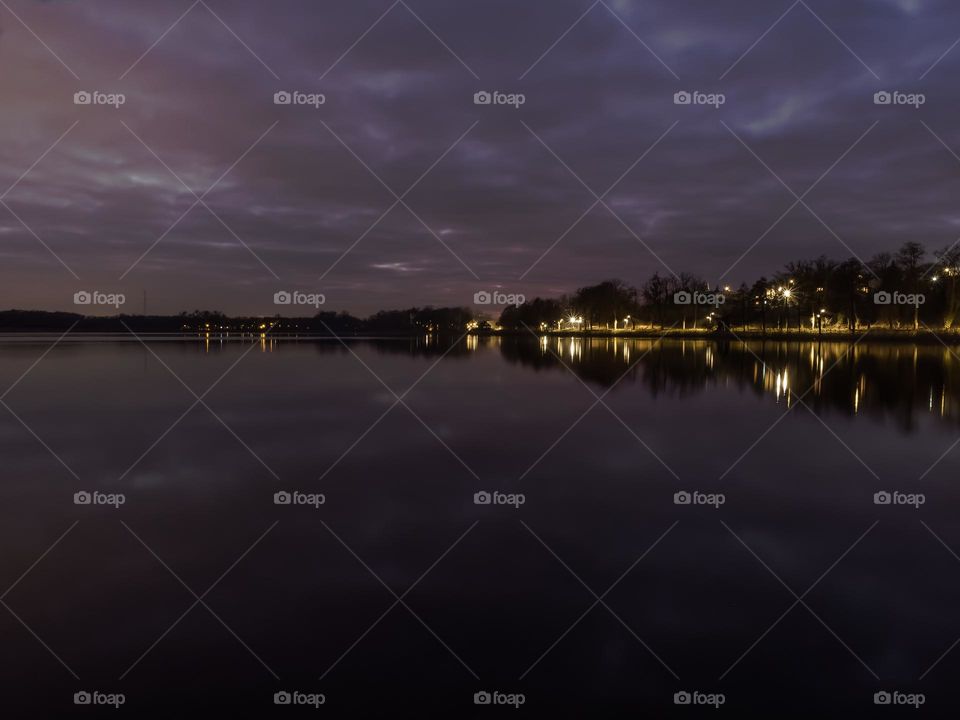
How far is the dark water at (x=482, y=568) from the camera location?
6.57 m

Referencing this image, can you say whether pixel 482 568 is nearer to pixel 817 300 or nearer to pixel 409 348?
pixel 409 348

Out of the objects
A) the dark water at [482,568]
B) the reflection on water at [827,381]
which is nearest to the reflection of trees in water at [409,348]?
the reflection on water at [827,381]

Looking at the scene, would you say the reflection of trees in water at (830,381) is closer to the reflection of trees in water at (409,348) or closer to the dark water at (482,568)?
the dark water at (482,568)

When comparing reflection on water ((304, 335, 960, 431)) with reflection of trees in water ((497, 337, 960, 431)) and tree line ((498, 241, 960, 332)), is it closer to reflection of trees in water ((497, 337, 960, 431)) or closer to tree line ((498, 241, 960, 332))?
reflection of trees in water ((497, 337, 960, 431))

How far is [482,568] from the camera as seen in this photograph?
9.12 meters

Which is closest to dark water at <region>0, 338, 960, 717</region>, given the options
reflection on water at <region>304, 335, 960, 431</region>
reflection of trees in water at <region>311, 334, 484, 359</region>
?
reflection on water at <region>304, 335, 960, 431</region>

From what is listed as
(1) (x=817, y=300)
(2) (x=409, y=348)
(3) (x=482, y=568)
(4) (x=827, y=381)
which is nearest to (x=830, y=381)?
(4) (x=827, y=381)

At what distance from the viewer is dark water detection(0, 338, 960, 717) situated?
259 inches

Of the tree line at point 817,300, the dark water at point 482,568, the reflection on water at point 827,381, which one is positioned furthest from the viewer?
the tree line at point 817,300

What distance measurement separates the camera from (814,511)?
11.6 m

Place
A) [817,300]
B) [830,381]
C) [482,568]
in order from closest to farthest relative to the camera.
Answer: [482,568] → [830,381] → [817,300]

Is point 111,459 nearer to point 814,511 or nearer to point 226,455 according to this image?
point 226,455

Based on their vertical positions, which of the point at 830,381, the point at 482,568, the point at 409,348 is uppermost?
the point at 409,348

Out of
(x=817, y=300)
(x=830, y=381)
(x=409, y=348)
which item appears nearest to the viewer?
(x=830, y=381)
